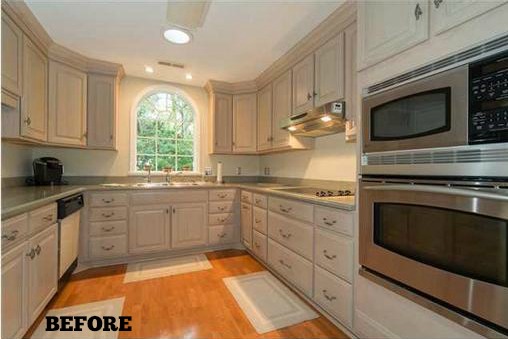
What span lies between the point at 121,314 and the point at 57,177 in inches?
71.7

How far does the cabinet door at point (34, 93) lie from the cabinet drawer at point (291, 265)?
2451 millimetres

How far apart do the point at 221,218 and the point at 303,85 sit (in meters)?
1.87

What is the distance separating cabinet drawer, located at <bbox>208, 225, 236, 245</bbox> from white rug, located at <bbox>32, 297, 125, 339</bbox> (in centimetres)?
130

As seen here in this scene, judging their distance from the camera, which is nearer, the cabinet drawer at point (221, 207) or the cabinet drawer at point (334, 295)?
the cabinet drawer at point (334, 295)

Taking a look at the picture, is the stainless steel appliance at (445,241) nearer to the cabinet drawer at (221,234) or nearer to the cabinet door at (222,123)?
the cabinet drawer at (221,234)

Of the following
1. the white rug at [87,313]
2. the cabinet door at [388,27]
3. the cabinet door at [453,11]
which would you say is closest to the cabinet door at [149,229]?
the white rug at [87,313]

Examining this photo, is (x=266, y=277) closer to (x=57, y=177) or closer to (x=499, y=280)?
(x=499, y=280)

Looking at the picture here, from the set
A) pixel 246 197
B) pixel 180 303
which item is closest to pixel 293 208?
pixel 246 197

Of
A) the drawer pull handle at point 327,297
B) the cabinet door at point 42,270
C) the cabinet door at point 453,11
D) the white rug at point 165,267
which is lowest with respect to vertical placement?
the white rug at point 165,267

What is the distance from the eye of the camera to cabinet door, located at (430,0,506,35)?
1135 millimetres

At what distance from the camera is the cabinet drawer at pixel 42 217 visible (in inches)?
69.1

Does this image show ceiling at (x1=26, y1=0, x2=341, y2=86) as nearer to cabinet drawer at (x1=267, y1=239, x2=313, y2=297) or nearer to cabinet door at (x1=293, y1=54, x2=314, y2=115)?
cabinet door at (x1=293, y1=54, x2=314, y2=115)

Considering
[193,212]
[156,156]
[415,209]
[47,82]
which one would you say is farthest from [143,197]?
[415,209]

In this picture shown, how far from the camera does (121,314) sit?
2035mm
